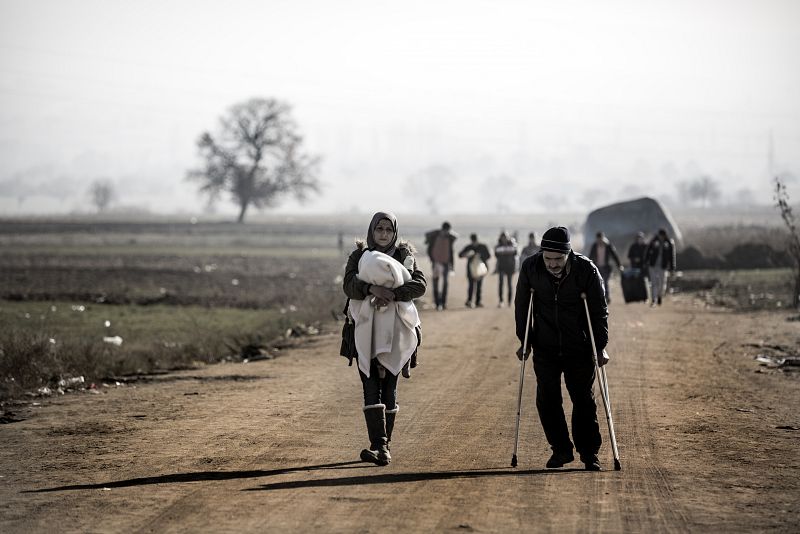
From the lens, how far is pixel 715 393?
16.2 metres

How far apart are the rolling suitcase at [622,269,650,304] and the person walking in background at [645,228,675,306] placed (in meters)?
0.25

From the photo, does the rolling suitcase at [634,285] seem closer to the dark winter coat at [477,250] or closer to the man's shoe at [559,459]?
the dark winter coat at [477,250]

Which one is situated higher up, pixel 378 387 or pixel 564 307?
pixel 564 307

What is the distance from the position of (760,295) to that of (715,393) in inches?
738

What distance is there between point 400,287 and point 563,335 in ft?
4.46

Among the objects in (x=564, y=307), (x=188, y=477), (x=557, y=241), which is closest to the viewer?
(x=557, y=241)

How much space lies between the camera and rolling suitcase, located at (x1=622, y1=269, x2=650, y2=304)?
3073 cm

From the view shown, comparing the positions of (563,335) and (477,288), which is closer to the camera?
(563,335)

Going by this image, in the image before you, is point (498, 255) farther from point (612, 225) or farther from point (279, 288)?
point (612, 225)

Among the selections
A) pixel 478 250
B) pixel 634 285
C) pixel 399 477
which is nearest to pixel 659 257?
pixel 634 285

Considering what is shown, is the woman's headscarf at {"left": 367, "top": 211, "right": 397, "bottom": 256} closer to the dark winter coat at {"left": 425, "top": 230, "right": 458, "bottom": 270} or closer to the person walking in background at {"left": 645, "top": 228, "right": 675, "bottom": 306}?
the dark winter coat at {"left": 425, "top": 230, "right": 458, "bottom": 270}

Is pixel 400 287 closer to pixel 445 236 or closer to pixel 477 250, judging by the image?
pixel 445 236

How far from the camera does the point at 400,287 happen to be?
10469 millimetres

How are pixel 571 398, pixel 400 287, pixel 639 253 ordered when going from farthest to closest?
1. pixel 639 253
2. pixel 571 398
3. pixel 400 287
